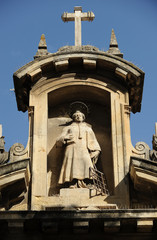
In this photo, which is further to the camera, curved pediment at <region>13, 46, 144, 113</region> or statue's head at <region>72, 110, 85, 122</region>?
statue's head at <region>72, 110, 85, 122</region>

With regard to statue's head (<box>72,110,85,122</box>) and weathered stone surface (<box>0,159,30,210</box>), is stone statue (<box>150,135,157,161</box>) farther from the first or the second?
weathered stone surface (<box>0,159,30,210</box>)

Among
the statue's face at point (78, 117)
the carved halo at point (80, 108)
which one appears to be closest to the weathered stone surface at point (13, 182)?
the statue's face at point (78, 117)

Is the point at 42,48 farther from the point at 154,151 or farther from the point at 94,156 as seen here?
the point at 154,151

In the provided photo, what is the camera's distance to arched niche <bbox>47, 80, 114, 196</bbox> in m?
21.3

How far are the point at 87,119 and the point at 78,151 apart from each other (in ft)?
5.70

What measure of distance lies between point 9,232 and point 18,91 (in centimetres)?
497

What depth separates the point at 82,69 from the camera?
2212 centimetres

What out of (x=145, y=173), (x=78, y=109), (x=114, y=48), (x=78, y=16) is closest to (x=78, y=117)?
(x=78, y=109)

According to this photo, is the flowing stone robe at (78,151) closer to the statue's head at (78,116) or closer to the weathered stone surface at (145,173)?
the statue's head at (78,116)

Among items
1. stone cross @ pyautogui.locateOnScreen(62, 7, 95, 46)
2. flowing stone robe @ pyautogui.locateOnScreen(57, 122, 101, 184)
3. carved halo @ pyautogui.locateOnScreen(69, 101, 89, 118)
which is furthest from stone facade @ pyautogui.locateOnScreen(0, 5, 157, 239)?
stone cross @ pyautogui.locateOnScreen(62, 7, 95, 46)

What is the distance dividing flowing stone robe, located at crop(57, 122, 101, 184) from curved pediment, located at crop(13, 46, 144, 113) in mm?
1474

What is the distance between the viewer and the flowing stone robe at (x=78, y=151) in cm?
2047

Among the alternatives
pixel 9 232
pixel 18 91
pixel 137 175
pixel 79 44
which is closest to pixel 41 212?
pixel 9 232

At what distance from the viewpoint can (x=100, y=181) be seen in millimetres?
20594
